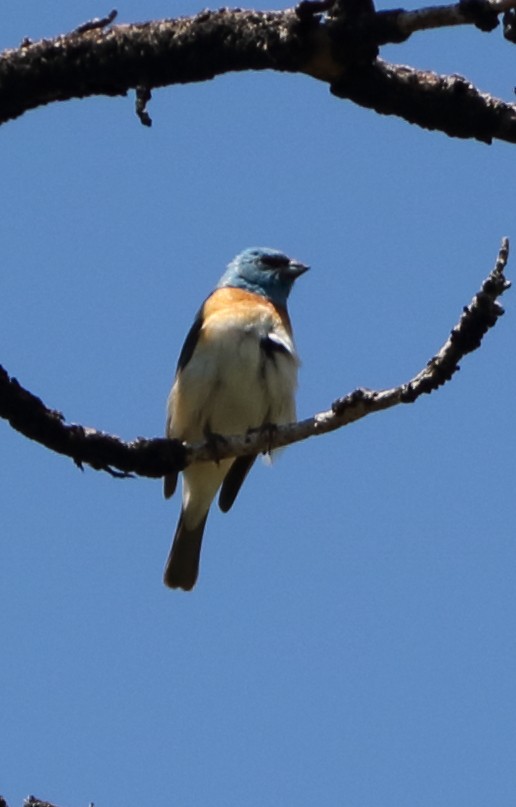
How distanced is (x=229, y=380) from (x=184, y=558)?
1.65m

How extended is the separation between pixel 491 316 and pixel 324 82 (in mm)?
868

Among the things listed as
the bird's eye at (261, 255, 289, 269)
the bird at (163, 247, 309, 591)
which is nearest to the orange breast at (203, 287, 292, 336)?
the bird at (163, 247, 309, 591)

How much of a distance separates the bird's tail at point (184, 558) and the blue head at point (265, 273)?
1515 mm

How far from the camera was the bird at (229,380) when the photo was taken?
792 centimetres

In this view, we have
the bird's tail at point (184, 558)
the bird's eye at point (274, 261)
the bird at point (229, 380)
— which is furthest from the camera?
the bird's eye at point (274, 261)

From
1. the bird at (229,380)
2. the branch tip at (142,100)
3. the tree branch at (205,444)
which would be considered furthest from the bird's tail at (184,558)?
the branch tip at (142,100)

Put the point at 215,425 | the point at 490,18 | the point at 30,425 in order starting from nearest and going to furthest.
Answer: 1. the point at 490,18
2. the point at 30,425
3. the point at 215,425

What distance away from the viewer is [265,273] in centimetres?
915

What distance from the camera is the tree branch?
407 cm

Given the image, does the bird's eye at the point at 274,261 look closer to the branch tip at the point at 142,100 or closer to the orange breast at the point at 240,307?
the orange breast at the point at 240,307

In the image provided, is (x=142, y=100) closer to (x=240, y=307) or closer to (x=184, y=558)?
(x=240, y=307)

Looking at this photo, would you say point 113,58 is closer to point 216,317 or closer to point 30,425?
point 30,425

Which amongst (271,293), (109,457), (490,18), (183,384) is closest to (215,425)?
(183,384)

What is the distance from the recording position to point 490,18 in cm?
382
